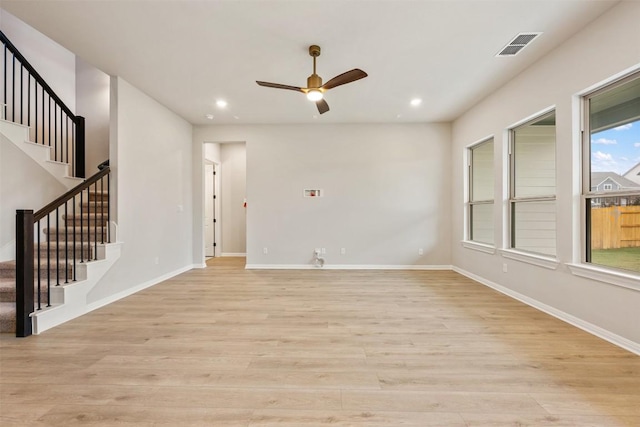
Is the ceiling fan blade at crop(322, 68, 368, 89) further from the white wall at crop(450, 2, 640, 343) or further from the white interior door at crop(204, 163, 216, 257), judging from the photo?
the white interior door at crop(204, 163, 216, 257)

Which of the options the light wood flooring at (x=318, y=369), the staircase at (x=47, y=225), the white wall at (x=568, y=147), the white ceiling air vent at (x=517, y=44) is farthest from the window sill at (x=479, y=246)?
the staircase at (x=47, y=225)

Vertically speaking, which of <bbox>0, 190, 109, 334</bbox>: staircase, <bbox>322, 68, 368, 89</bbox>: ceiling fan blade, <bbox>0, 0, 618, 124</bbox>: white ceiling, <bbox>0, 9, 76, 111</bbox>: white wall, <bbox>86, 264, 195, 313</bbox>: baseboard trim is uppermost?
<bbox>0, 9, 76, 111</bbox>: white wall

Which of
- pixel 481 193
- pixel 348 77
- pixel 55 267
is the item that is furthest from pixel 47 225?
pixel 481 193

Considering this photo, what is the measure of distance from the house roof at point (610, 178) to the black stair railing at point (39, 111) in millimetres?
6751

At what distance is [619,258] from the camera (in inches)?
98.2

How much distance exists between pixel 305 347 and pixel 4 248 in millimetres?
3963

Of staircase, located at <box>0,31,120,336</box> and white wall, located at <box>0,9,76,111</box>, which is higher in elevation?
white wall, located at <box>0,9,76,111</box>

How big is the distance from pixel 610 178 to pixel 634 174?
208mm

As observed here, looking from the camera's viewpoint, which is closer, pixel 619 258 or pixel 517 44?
pixel 619 258

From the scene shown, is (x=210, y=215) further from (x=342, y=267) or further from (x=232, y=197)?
(x=342, y=267)

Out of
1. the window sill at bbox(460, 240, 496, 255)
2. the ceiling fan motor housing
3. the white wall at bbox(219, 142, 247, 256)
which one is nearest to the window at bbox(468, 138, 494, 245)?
the window sill at bbox(460, 240, 496, 255)

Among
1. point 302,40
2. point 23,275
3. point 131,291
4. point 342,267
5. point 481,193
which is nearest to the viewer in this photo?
point 23,275

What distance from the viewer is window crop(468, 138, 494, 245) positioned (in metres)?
4.48

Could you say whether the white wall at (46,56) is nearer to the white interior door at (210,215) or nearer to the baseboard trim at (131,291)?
the white interior door at (210,215)
